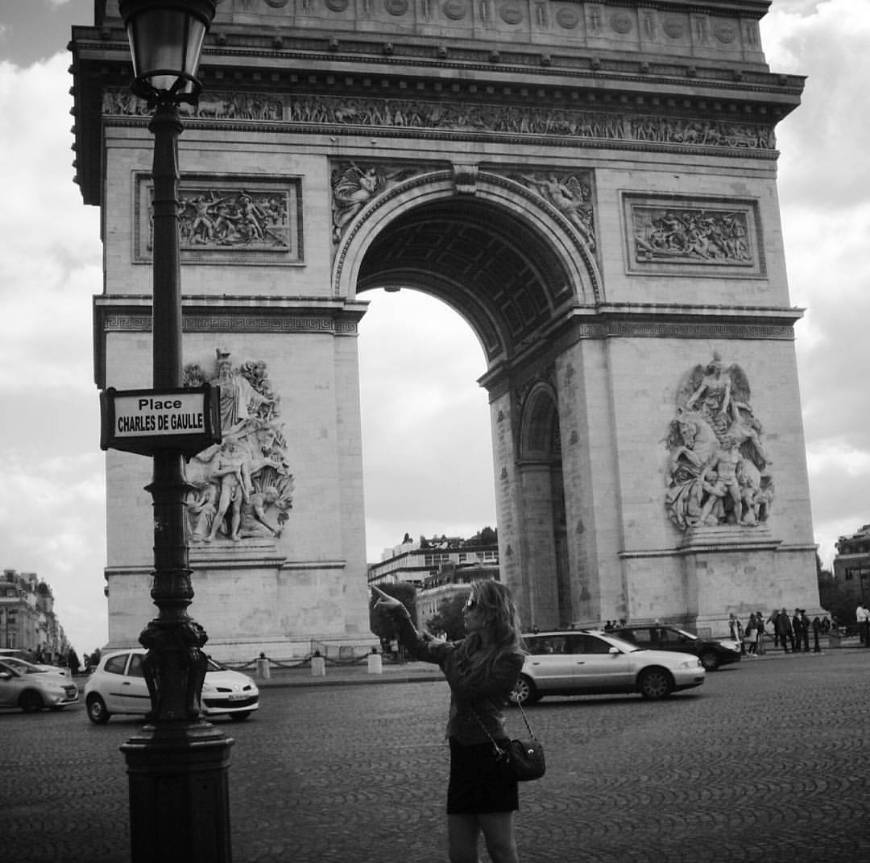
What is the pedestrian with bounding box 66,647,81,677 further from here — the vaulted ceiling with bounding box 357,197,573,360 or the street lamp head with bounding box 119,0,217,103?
the street lamp head with bounding box 119,0,217,103

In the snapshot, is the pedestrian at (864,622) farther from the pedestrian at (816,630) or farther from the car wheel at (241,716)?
the car wheel at (241,716)

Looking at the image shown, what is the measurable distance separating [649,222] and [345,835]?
30.0m

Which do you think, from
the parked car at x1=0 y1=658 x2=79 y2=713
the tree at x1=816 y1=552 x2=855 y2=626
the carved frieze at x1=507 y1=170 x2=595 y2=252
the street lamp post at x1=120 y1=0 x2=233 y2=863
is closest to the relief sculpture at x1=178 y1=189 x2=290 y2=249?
the carved frieze at x1=507 y1=170 x2=595 y2=252

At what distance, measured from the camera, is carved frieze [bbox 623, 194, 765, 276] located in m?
36.6

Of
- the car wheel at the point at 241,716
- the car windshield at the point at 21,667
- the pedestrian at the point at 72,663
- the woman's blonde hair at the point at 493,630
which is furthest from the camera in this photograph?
the pedestrian at the point at 72,663

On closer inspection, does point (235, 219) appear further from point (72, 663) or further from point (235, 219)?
point (72, 663)

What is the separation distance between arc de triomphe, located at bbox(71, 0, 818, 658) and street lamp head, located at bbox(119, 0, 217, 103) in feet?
82.6

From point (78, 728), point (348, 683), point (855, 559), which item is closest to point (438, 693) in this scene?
point (348, 683)

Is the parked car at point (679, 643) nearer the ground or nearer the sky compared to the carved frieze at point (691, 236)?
nearer the ground

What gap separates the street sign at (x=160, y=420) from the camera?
22.8 ft

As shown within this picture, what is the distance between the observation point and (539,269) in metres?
37.6

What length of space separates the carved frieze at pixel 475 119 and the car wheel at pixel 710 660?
15.0 m

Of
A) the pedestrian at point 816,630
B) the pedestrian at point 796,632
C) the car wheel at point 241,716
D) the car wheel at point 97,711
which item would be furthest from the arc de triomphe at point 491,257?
the car wheel at point 241,716

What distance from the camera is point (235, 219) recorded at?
33906mm
